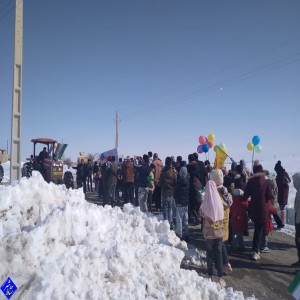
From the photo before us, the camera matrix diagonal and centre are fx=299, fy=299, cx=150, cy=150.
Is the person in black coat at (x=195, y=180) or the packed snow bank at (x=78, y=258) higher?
the person in black coat at (x=195, y=180)

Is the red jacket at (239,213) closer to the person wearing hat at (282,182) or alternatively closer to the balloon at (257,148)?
the person wearing hat at (282,182)

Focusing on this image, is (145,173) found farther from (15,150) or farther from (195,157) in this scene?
(15,150)

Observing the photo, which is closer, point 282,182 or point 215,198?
point 215,198

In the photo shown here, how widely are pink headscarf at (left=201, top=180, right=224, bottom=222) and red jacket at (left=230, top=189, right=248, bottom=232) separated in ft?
6.22

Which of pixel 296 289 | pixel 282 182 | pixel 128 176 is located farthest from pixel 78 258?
pixel 282 182

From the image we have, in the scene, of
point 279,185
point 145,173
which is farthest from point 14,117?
point 279,185

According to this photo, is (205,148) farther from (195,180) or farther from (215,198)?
(215,198)

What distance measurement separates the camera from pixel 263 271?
19.6 ft

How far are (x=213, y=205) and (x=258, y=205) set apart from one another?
5.73 feet

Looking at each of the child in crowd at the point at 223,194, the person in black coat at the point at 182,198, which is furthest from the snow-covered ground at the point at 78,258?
the person in black coat at the point at 182,198

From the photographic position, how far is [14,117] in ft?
28.5

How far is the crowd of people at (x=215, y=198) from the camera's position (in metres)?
5.34

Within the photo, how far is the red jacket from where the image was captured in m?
6.96

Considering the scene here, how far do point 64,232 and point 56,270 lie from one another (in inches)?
28.9
